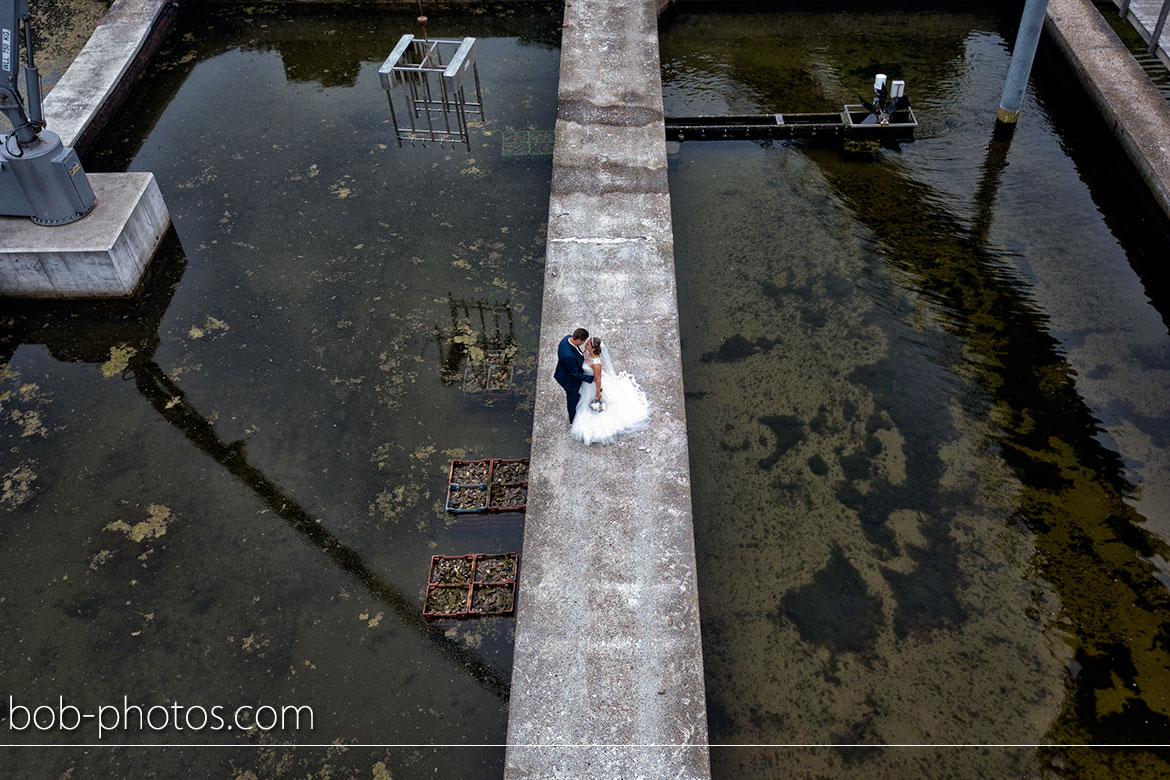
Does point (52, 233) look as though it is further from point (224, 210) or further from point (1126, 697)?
point (1126, 697)

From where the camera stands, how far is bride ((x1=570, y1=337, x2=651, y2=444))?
639 centimetres

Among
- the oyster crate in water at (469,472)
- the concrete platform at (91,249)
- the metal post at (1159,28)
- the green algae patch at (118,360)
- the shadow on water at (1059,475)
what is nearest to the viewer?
the shadow on water at (1059,475)

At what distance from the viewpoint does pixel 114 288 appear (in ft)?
27.7

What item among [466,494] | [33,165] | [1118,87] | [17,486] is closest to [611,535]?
[466,494]

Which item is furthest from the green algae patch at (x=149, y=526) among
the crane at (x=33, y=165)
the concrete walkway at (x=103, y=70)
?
the concrete walkway at (x=103, y=70)

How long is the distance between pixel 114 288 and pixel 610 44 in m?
6.71

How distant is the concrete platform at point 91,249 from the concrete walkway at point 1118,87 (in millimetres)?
10982

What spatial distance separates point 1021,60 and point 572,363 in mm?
7500

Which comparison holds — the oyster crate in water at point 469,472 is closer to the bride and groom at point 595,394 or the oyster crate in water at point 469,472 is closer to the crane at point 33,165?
the bride and groom at point 595,394

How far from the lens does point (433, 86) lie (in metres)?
11.7

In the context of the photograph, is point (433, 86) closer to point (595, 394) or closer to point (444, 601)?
point (595, 394)

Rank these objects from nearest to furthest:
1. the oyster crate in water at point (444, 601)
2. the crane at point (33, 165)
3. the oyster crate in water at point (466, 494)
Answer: the oyster crate in water at point (444, 601) → the oyster crate in water at point (466, 494) → the crane at point (33, 165)

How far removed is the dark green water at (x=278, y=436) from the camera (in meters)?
5.74

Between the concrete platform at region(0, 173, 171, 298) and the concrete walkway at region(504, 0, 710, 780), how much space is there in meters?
4.35
